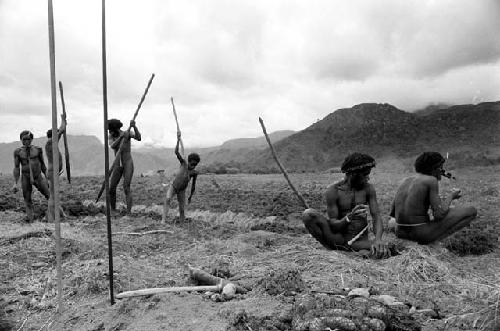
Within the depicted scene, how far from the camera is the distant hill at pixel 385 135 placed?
150 feet

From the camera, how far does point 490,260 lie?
17.9 feet

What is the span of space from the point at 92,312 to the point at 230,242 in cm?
231

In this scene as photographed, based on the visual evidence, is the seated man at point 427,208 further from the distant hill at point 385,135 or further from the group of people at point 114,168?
the distant hill at point 385,135

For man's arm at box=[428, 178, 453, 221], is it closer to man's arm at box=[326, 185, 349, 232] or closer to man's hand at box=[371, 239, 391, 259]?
man's hand at box=[371, 239, 391, 259]

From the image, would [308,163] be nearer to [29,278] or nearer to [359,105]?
[359,105]

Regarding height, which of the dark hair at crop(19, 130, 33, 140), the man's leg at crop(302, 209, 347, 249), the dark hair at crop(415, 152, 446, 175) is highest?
the dark hair at crop(19, 130, 33, 140)

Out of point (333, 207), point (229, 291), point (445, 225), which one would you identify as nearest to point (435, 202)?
point (445, 225)

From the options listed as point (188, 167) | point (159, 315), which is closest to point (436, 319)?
point (159, 315)

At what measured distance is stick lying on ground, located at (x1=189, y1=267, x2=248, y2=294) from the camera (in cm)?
409

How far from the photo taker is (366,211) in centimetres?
527

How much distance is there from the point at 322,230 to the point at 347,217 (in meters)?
0.31

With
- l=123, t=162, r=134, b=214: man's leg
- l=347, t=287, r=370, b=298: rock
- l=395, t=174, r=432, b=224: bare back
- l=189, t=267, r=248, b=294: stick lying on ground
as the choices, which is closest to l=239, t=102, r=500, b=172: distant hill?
l=123, t=162, r=134, b=214: man's leg

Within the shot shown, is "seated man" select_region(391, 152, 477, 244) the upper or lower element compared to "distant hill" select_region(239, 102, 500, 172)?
lower

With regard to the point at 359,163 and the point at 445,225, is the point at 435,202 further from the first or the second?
the point at 359,163
